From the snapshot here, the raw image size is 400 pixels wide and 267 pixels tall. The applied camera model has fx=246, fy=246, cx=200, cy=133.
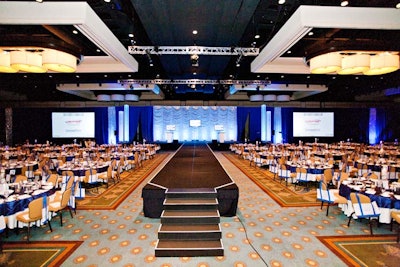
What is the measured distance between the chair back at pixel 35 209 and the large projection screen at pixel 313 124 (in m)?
18.1

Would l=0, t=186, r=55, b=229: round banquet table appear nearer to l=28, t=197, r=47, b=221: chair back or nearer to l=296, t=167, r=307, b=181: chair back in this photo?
l=28, t=197, r=47, b=221: chair back

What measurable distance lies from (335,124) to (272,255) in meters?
18.1

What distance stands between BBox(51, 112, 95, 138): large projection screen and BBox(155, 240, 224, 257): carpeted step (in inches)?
642

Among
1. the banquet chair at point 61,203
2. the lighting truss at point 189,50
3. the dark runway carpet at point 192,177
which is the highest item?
the lighting truss at point 189,50

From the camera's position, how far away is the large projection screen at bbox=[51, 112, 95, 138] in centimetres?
1814

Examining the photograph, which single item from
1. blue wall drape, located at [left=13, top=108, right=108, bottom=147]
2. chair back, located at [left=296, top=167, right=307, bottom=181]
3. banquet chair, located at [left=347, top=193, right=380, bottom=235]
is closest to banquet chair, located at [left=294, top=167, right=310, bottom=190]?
chair back, located at [left=296, top=167, right=307, bottom=181]

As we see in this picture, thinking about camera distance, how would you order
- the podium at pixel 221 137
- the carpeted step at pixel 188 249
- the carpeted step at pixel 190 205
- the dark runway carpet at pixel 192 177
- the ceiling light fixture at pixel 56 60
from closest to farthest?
the carpeted step at pixel 188 249 → the carpeted step at pixel 190 205 → the dark runway carpet at pixel 192 177 → the ceiling light fixture at pixel 56 60 → the podium at pixel 221 137

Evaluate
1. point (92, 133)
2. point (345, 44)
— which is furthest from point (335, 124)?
point (92, 133)

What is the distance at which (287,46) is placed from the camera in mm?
6086

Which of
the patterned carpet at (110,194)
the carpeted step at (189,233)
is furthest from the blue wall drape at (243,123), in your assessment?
the carpeted step at (189,233)

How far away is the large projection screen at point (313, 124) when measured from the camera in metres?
19.0

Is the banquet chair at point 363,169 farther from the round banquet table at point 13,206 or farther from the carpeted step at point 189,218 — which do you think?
the round banquet table at point 13,206

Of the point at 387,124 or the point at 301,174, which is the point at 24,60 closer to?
the point at 301,174

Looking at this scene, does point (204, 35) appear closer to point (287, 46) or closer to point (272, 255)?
point (287, 46)
